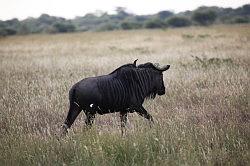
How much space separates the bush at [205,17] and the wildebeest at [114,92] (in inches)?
2745

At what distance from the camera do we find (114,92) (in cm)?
626

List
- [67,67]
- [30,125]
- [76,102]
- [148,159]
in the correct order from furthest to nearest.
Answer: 1. [67,67]
2. [30,125]
3. [76,102]
4. [148,159]

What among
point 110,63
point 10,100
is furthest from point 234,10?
point 10,100

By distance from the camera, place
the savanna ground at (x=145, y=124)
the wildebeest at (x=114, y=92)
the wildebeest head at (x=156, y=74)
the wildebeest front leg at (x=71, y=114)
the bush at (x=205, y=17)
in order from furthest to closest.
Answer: the bush at (x=205, y=17) → the wildebeest head at (x=156, y=74) → the wildebeest front leg at (x=71, y=114) → the wildebeest at (x=114, y=92) → the savanna ground at (x=145, y=124)

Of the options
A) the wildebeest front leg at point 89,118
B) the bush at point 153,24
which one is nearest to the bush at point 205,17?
the bush at point 153,24

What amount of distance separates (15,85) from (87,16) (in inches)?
5207

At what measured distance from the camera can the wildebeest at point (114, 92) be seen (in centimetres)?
609

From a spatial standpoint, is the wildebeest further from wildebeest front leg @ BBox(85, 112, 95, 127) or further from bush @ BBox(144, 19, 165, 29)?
bush @ BBox(144, 19, 165, 29)

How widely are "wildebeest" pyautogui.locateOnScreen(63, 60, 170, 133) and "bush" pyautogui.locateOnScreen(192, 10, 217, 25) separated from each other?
229 ft

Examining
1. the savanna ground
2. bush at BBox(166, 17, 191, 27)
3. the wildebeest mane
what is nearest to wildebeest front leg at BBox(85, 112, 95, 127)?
the savanna ground

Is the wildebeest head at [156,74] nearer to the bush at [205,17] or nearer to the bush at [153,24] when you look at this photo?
the bush at [153,24]

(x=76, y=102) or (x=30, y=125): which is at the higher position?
(x=76, y=102)

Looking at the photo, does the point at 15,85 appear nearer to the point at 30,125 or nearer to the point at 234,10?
the point at 30,125

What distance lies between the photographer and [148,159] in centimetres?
475
